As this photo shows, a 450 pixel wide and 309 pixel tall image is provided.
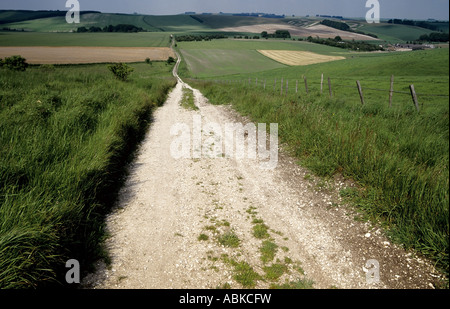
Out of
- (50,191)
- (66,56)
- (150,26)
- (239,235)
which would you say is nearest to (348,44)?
(66,56)

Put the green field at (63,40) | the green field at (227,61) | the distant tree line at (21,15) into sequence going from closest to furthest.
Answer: the green field at (227,61) → the green field at (63,40) → the distant tree line at (21,15)

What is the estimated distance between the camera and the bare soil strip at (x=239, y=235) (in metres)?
3.68

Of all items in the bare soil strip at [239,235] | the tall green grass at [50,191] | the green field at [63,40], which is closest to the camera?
the tall green grass at [50,191]

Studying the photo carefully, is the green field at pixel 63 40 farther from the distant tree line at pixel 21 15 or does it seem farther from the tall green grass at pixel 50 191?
the tall green grass at pixel 50 191

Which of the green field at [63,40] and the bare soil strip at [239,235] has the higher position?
the green field at [63,40]

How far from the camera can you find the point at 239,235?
4648mm

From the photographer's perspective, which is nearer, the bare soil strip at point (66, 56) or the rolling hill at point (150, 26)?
the bare soil strip at point (66, 56)

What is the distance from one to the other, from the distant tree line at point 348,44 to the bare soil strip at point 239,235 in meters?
111

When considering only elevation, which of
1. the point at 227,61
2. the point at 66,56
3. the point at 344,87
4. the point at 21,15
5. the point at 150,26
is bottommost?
the point at 344,87

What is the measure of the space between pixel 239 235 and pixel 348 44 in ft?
405

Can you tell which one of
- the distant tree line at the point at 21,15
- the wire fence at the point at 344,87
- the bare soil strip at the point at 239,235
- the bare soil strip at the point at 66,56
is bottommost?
the bare soil strip at the point at 239,235

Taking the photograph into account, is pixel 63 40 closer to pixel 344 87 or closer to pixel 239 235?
pixel 344 87

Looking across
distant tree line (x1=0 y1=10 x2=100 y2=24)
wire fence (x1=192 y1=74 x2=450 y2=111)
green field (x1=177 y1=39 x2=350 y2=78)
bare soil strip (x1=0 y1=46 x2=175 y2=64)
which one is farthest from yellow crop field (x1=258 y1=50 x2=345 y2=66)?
distant tree line (x1=0 y1=10 x2=100 y2=24)

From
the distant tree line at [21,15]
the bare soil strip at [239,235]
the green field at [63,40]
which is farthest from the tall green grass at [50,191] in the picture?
the distant tree line at [21,15]
